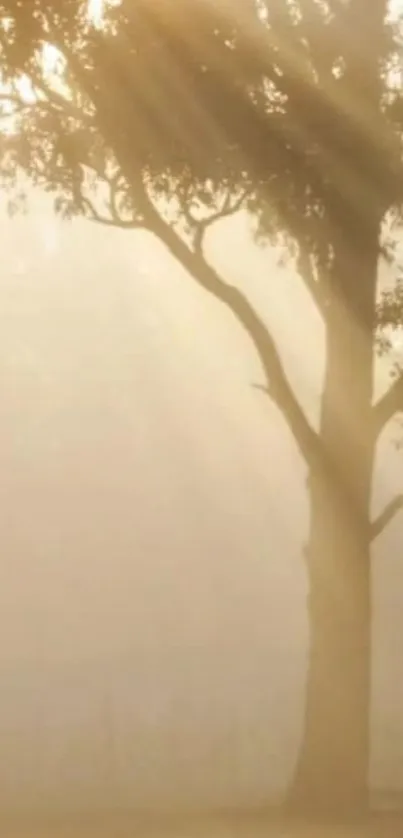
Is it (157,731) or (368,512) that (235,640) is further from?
(368,512)

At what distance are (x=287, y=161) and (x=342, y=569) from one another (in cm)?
227

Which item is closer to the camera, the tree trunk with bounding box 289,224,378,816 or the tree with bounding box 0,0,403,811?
the tree with bounding box 0,0,403,811

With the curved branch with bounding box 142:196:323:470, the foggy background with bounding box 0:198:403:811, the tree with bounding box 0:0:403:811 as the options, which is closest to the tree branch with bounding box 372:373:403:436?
the tree with bounding box 0:0:403:811

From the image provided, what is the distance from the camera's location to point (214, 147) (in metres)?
7.15

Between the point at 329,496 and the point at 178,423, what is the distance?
3.57 ft

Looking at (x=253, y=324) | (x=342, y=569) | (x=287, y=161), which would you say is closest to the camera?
(x=287, y=161)

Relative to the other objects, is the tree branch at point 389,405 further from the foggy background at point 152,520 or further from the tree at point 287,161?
the foggy background at point 152,520

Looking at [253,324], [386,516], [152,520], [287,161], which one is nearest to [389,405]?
[386,516]

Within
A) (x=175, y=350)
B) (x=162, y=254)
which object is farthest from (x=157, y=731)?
(x=162, y=254)

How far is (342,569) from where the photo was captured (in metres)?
7.36

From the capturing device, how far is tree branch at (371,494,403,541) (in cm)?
741

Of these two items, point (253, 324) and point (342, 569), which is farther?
point (253, 324)

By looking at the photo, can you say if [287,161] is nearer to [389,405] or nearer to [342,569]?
[389,405]

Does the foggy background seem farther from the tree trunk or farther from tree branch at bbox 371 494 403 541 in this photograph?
the tree trunk
